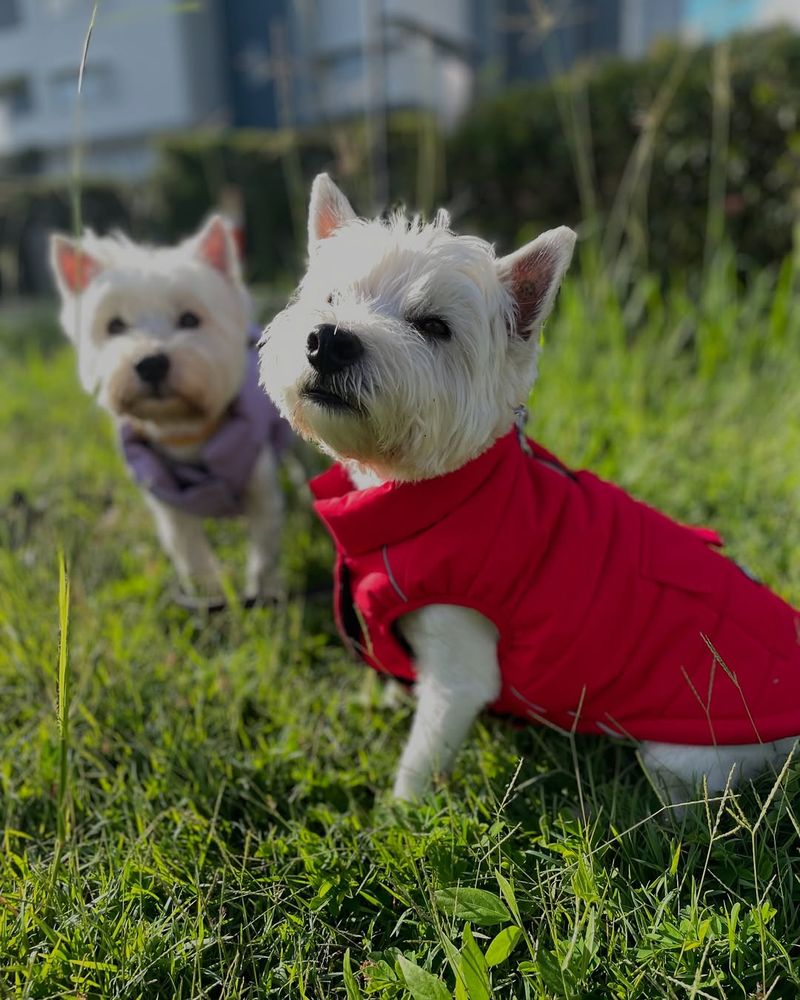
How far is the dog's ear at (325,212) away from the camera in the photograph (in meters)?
2.11

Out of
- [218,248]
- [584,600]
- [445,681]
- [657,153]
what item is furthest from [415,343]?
[657,153]

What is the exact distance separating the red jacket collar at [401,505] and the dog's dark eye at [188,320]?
157 cm

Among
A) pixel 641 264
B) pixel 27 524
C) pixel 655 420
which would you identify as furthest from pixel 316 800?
pixel 641 264

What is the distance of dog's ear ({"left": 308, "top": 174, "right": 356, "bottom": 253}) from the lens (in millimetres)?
2105

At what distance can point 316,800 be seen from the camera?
7.36 ft

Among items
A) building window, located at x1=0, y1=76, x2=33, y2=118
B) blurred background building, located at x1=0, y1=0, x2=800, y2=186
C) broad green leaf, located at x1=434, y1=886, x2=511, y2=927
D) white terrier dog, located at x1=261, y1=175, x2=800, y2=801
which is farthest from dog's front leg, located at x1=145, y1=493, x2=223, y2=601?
building window, located at x1=0, y1=76, x2=33, y2=118

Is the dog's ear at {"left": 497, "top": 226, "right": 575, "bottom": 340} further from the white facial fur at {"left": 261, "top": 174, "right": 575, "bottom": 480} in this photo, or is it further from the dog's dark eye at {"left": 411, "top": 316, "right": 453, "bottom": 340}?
the dog's dark eye at {"left": 411, "top": 316, "right": 453, "bottom": 340}

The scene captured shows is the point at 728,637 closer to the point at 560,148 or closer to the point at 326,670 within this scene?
the point at 326,670

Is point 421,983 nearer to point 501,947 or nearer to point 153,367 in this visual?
point 501,947

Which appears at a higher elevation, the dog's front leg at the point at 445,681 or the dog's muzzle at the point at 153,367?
the dog's muzzle at the point at 153,367

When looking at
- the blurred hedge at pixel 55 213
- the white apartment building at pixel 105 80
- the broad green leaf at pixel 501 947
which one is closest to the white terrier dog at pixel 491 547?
the broad green leaf at pixel 501 947

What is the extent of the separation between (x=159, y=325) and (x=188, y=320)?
13cm

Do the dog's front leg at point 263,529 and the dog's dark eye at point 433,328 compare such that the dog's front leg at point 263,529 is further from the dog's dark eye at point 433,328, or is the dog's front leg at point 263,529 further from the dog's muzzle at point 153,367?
the dog's dark eye at point 433,328

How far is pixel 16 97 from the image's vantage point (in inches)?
1241
